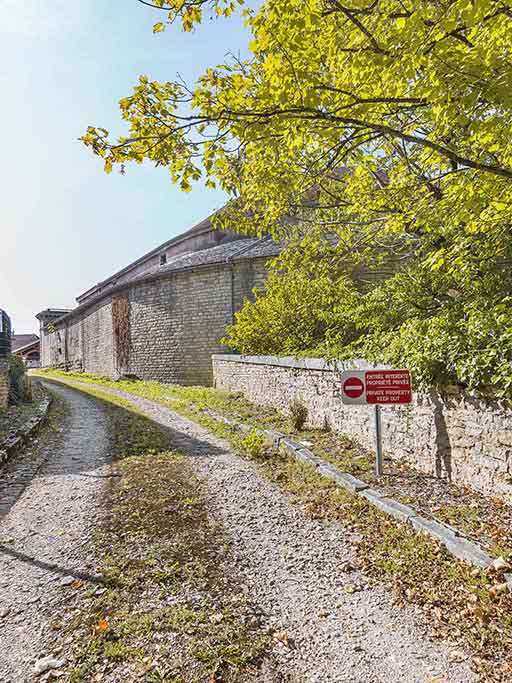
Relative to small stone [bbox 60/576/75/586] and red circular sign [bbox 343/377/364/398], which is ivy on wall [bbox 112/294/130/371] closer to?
red circular sign [bbox 343/377/364/398]

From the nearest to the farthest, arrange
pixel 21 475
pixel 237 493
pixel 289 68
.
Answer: pixel 289 68, pixel 237 493, pixel 21 475

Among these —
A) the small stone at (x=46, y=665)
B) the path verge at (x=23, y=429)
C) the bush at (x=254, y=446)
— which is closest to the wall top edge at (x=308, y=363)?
the bush at (x=254, y=446)

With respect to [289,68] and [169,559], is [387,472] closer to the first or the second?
[169,559]

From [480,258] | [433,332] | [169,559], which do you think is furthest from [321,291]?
[169,559]

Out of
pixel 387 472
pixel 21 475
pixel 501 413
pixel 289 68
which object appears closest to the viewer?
pixel 289 68

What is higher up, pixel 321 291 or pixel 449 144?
pixel 449 144

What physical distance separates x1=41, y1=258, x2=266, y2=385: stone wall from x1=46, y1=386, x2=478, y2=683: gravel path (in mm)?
13669

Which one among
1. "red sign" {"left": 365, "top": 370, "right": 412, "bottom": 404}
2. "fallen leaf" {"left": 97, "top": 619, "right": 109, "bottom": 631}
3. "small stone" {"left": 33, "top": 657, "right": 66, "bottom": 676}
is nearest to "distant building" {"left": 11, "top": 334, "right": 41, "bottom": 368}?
"red sign" {"left": 365, "top": 370, "right": 412, "bottom": 404}

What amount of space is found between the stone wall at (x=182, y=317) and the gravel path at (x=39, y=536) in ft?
36.1

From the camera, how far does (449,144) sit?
6.14 metres

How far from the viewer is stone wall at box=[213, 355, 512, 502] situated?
427 centimetres

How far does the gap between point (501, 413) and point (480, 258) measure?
2.97 metres

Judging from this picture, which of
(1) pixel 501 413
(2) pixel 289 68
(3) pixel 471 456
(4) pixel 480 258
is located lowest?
(3) pixel 471 456

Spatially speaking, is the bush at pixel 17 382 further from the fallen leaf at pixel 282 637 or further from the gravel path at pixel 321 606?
the fallen leaf at pixel 282 637
